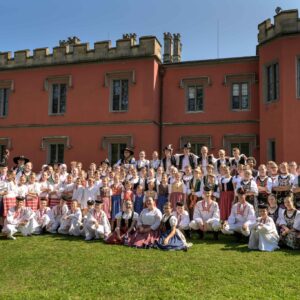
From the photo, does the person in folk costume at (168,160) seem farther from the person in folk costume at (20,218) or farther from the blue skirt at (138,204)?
the person in folk costume at (20,218)

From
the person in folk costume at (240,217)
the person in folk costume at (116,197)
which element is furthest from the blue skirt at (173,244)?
the person in folk costume at (116,197)

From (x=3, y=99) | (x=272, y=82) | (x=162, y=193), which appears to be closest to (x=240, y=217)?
(x=162, y=193)

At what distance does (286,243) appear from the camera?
851 centimetres

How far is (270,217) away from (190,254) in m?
2.27

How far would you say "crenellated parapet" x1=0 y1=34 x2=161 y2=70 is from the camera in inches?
751

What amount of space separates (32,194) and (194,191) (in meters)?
4.90

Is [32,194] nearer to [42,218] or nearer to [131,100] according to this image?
[42,218]

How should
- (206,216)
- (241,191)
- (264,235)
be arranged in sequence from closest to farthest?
(264,235), (241,191), (206,216)

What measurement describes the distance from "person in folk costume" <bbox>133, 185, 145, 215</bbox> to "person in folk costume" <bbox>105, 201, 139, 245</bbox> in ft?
2.10

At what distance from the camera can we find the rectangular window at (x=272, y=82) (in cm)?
1652

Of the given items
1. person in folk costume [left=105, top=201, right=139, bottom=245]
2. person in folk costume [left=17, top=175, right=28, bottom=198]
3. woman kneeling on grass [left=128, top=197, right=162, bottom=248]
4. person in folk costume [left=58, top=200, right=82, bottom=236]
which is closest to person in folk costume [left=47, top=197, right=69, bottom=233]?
person in folk costume [left=58, top=200, right=82, bottom=236]

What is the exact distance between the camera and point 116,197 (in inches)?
437

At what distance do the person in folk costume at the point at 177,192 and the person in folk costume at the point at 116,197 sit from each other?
150 centimetres

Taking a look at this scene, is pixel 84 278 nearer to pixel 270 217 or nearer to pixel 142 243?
pixel 142 243
